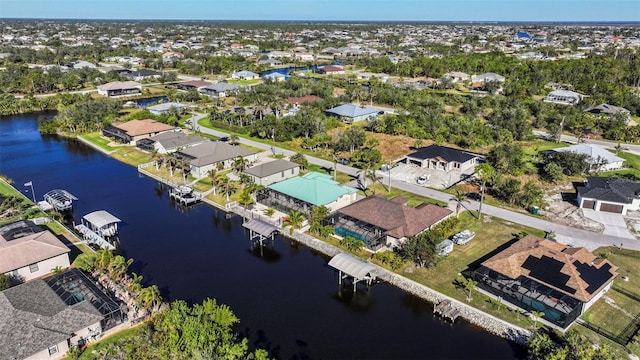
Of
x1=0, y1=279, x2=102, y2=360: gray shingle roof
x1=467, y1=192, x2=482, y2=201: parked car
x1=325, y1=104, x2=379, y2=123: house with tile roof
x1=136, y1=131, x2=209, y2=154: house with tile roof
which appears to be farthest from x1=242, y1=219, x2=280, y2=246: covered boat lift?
x1=325, y1=104, x2=379, y2=123: house with tile roof

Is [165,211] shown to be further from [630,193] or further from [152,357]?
[630,193]

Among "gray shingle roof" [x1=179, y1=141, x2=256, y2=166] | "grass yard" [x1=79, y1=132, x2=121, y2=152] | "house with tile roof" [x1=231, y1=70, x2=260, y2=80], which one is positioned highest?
"house with tile roof" [x1=231, y1=70, x2=260, y2=80]

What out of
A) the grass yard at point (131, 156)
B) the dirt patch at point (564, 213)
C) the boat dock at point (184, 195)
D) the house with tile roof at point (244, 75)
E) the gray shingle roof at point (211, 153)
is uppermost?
the house with tile roof at point (244, 75)

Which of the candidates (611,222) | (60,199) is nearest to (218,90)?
(60,199)

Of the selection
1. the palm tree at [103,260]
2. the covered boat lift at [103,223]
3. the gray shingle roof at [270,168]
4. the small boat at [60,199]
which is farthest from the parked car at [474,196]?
the small boat at [60,199]

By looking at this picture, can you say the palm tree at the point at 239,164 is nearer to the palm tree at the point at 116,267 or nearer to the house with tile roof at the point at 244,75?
the palm tree at the point at 116,267

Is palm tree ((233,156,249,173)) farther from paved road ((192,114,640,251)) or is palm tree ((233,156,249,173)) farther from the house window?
the house window
